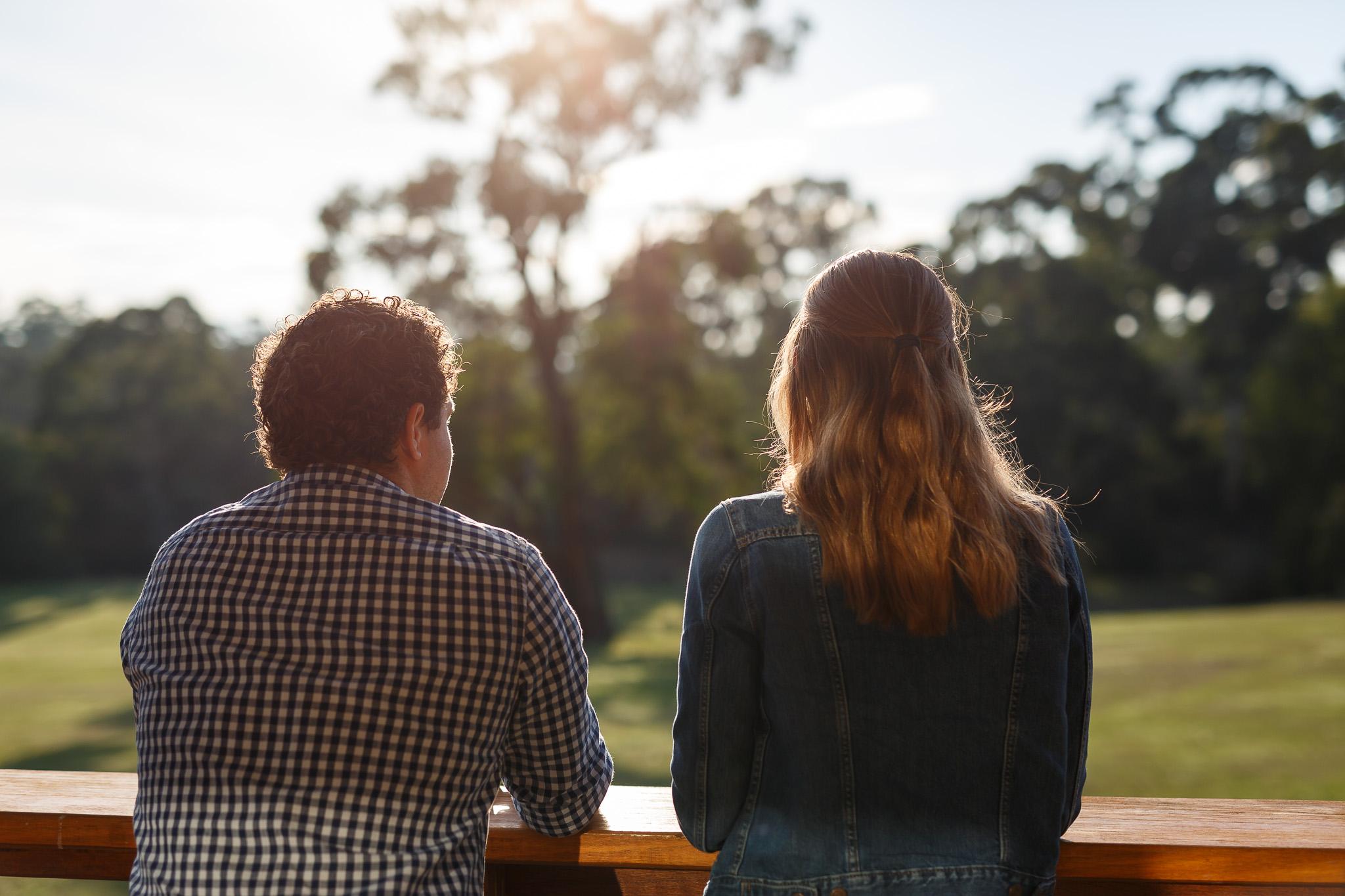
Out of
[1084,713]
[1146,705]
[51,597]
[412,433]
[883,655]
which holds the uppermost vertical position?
[412,433]

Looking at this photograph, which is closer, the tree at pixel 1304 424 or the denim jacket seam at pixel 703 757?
the denim jacket seam at pixel 703 757

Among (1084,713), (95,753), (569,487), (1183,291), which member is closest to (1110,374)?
(1183,291)

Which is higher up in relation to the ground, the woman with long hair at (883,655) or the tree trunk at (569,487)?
the woman with long hair at (883,655)

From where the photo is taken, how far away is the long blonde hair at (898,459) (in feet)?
3.89

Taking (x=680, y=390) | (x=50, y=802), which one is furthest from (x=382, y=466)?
(x=680, y=390)

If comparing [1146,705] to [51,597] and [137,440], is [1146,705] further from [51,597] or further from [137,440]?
[137,440]

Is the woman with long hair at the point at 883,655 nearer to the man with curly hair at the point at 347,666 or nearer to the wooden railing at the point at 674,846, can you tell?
the wooden railing at the point at 674,846

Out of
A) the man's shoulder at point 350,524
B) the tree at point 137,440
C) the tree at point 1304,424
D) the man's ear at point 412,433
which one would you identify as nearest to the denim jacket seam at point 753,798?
the man's shoulder at point 350,524

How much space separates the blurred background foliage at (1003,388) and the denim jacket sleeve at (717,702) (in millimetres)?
14612

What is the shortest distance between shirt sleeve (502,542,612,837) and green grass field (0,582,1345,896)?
409cm

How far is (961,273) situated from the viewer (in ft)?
90.5

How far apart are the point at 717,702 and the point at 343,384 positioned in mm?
564

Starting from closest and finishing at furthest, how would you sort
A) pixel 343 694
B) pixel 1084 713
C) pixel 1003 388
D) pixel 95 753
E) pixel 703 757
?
pixel 343 694, pixel 703 757, pixel 1084 713, pixel 95 753, pixel 1003 388

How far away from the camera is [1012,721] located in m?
1.23
